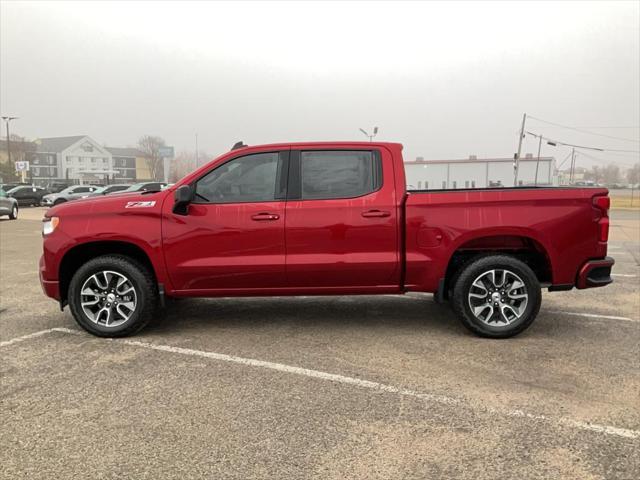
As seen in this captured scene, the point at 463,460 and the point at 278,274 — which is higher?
the point at 278,274

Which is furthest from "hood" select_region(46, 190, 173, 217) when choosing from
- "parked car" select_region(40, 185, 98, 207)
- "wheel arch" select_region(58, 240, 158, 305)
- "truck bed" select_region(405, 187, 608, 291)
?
"parked car" select_region(40, 185, 98, 207)

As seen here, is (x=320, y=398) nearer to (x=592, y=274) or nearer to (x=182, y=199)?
(x=182, y=199)

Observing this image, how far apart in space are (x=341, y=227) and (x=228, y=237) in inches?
41.8

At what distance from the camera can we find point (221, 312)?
6090 millimetres

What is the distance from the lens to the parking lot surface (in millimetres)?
2836

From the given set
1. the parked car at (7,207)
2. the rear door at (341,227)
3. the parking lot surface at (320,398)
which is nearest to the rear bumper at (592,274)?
the parking lot surface at (320,398)

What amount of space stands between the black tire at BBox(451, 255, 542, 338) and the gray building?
218ft

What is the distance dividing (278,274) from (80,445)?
235 cm

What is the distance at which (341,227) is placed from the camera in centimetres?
490

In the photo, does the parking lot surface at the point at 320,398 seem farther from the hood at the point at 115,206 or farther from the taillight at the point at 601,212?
the hood at the point at 115,206

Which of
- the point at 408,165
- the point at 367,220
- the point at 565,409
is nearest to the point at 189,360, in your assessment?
the point at 367,220

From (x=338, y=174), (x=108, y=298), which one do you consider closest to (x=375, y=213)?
(x=338, y=174)

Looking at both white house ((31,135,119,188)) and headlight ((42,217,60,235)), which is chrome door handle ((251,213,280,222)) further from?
white house ((31,135,119,188))

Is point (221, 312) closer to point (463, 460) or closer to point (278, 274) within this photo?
point (278, 274)
